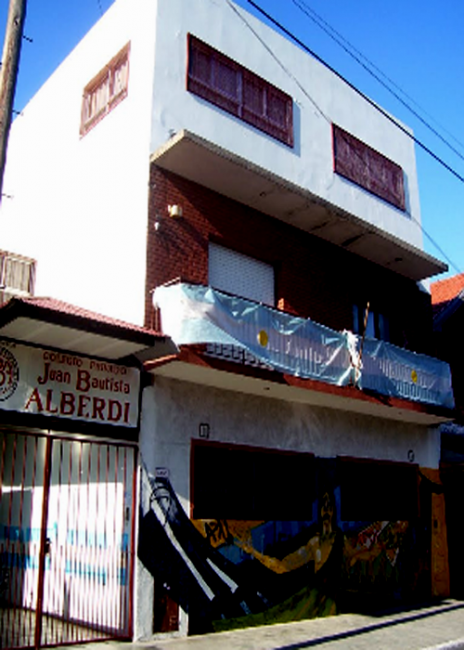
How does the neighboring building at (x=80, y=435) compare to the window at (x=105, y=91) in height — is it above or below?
below

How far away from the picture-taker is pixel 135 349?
8.91 metres

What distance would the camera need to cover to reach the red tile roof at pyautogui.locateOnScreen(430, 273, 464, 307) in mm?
20391

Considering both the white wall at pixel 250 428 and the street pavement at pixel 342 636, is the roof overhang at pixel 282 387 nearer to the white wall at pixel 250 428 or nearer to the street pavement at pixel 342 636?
the white wall at pixel 250 428

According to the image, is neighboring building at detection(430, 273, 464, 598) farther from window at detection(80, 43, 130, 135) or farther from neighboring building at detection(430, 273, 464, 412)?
window at detection(80, 43, 130, 135)

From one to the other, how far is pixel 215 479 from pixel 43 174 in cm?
773

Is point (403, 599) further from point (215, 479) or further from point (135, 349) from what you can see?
point (135, 349)

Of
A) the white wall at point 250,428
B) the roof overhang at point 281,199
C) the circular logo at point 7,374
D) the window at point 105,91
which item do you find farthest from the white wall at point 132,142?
the circular logo at point 7,374

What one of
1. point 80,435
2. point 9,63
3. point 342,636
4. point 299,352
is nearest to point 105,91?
point 9,63

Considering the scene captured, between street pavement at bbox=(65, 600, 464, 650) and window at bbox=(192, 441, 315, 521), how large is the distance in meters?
1.67

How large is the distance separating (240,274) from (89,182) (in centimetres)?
336

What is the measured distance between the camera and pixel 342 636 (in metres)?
9.59

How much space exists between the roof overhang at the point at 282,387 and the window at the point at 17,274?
4287mm

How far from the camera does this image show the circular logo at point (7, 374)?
26.8ft

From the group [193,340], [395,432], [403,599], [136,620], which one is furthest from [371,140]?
[136,620]
